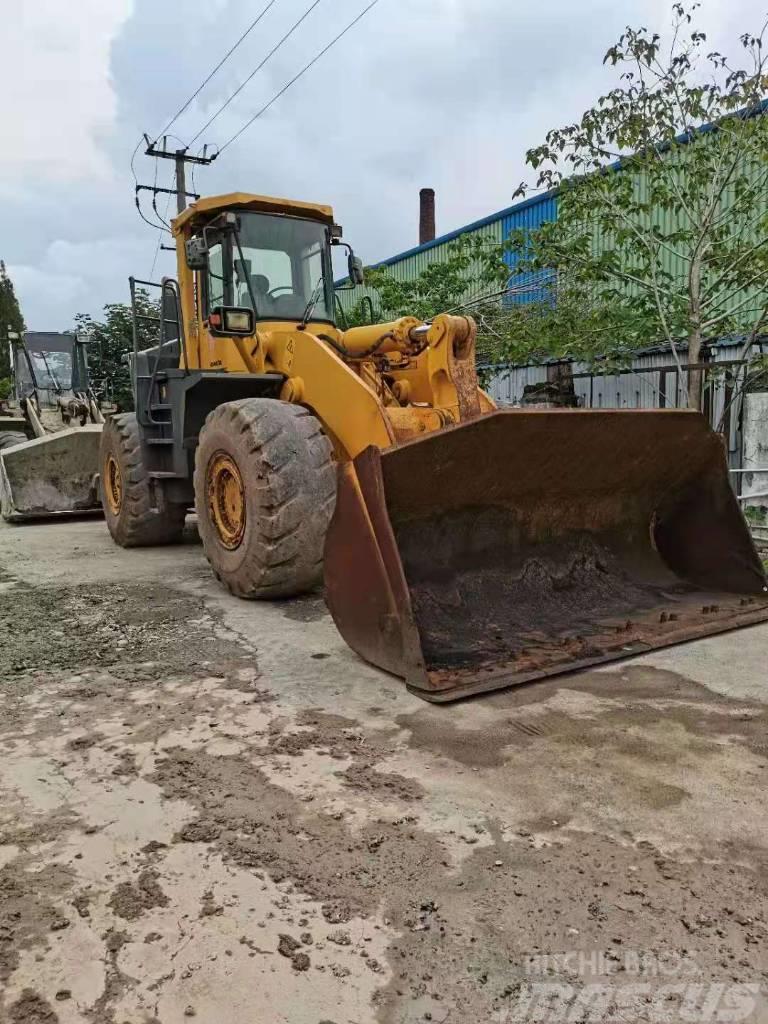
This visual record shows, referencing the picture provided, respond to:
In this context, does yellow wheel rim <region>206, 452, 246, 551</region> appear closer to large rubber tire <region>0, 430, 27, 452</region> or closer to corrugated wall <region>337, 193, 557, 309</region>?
corrugated wall <region>337, 193, 557, 309</region>

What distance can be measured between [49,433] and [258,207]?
8563 millimetres

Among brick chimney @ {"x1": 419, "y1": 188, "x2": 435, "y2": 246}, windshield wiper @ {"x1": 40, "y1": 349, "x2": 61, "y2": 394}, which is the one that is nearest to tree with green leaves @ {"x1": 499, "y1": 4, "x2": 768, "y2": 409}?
windshield wiper @ {"x1": 40, "y1": 349, "x2": 61, "y2": 394}

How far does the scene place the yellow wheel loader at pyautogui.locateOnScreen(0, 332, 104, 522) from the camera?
9883 millimetres

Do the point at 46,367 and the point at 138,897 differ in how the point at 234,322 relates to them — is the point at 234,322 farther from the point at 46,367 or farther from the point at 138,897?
the point at 46,367

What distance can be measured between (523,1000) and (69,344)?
15.7 metres

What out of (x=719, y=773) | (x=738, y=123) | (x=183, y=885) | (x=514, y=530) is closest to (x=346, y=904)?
(x=183, y=885)

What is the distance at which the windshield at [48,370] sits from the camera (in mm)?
14523

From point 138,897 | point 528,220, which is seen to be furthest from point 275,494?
point 528,220

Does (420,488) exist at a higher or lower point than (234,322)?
lower

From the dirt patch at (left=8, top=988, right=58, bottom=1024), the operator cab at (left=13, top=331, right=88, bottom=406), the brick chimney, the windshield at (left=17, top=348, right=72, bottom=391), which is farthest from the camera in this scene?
the brick chimney

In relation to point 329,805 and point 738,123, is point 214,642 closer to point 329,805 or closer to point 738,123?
point 329,805

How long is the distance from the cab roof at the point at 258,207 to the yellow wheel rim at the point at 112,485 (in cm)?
277

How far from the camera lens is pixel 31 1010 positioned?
171cm

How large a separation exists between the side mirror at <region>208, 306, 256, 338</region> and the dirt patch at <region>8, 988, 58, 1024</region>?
457cm
